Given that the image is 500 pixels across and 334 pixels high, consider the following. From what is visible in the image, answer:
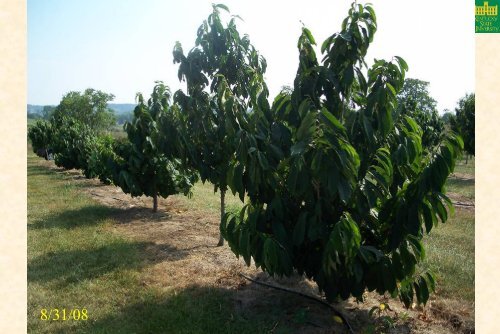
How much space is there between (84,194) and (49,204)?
6.13 feet

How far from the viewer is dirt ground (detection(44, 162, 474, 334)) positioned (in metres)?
4.29

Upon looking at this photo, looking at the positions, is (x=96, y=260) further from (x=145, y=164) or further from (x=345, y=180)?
(x=345, y=180)

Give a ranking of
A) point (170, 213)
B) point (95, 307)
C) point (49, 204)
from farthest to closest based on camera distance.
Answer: point (49, 204)
point (170, 213)
point (95, 307)

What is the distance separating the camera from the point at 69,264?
6.35m

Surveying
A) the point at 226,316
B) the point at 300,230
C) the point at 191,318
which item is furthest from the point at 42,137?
the point at 300,230

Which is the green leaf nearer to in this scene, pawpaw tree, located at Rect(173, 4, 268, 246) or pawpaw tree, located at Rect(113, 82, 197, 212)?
pawpaw tree, located at Rect(173, 4, 268, 246)

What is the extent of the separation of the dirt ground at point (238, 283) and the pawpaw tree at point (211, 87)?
135 cm

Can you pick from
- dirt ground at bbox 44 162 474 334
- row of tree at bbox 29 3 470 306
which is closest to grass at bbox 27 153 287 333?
dirt ground at bbox 44 162 474 334

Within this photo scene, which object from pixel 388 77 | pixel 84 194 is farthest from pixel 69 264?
pixel 84 194

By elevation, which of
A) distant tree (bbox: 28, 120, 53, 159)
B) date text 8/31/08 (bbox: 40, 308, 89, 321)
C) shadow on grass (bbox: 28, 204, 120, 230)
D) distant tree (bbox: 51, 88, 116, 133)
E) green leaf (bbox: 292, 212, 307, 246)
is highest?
distant tree (bbox: 51, 88, 116, 133)

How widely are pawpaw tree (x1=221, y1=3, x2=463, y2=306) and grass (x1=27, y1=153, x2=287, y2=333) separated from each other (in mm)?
1035

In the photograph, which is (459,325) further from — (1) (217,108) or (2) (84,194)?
(2) (84,194)

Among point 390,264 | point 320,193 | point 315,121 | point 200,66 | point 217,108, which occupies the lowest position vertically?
point 390,264

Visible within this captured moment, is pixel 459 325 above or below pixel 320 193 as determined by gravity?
below
